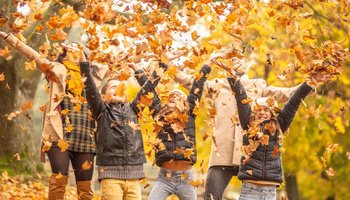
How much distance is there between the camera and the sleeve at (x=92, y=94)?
22.2 ft

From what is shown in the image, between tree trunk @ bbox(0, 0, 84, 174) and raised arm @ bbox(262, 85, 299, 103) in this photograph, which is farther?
tree trunk @ bbox(0, 0, 84, 174)

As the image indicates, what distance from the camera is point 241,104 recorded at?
706 cm

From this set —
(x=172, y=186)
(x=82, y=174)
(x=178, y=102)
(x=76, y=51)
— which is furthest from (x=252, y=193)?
(x=76, y=51)

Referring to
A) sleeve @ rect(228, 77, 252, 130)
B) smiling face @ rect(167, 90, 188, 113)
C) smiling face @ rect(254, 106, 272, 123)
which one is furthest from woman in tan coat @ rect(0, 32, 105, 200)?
smiling face @ rect(254, 106, 272, 123)

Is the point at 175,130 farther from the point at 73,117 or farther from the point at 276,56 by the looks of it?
the point at 276,56

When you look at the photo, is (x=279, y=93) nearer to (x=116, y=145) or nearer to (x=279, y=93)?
(x=279, y=93)

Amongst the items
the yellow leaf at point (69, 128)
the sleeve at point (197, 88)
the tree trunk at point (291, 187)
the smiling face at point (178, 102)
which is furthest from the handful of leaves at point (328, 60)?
the tree trunk at point (291, 187)

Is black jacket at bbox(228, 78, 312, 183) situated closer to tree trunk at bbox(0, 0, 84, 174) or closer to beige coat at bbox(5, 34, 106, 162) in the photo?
beige coat at bbox(5, 34, 106, 162)

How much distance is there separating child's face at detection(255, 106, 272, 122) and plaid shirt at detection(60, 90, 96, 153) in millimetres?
1810

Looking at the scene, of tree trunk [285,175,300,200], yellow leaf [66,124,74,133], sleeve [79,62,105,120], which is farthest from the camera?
tree trunk [285,175,300,200]

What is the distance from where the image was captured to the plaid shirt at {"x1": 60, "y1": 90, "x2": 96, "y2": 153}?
7.29m

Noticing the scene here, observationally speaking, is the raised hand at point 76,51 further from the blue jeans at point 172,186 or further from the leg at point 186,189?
the leg at point 186,189

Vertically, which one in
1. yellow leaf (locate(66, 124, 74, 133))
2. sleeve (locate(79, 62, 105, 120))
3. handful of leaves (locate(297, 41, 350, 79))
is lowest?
yellow leaf (locate(66, 124, 74, 133))

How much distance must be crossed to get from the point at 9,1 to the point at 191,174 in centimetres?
418
